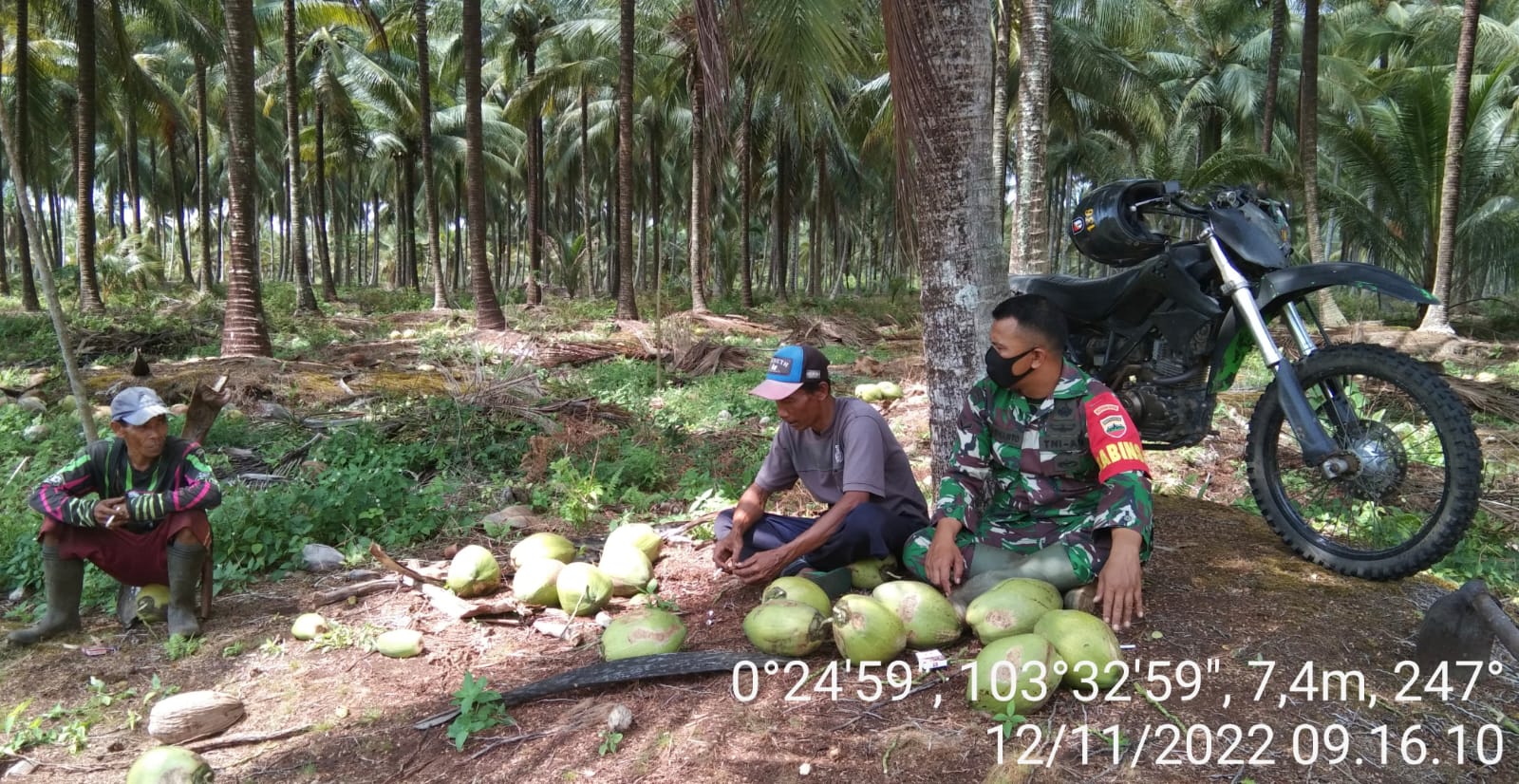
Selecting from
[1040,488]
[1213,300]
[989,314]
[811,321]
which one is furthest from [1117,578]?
[811,321]

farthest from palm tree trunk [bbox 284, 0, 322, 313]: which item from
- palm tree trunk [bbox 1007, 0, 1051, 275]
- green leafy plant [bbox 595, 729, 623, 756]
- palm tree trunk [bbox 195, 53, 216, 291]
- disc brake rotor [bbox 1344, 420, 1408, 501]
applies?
disc brake rotor [bbox 1344, 420, 1408, 501]

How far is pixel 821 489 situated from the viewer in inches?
136

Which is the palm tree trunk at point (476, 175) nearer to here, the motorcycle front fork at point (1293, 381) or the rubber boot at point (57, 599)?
the rubber boot at point (57, 599)

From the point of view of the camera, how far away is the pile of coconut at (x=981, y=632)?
2221mm

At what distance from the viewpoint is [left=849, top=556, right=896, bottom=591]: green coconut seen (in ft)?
10.8

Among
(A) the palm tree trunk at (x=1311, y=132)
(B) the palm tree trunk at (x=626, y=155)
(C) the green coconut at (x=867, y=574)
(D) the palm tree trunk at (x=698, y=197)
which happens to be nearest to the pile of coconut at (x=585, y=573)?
(C) the green coconut at (x=867, y=574)

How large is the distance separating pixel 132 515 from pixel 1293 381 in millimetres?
4644

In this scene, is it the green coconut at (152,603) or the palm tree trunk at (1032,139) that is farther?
the palm tree trunk at (1032,139)

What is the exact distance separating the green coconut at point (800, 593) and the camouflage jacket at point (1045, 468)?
54 centimetres

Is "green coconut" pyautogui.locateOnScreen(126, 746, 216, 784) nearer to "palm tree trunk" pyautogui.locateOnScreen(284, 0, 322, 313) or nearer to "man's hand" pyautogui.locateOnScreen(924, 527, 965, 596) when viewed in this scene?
"man's hand" pyautogui.locateOnScreen(924, 527, 965, 596)

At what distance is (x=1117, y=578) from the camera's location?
2.50m

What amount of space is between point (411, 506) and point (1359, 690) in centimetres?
448

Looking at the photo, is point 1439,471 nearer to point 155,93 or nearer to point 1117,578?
point 1117,578

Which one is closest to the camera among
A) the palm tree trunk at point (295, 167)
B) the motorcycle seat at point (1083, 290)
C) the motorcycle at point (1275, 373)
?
the motorcycle at point (1275, 373)
